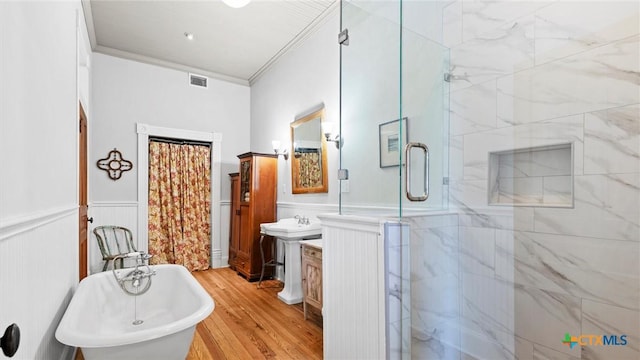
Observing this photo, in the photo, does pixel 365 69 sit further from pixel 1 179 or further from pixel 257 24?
pixel 257 24

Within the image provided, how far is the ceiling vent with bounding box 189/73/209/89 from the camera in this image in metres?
4.75

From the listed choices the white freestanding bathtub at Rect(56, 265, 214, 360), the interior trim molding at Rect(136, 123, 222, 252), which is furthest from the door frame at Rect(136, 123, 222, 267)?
the white freestanding bathtub at Rect(56, 265, 214, 360)

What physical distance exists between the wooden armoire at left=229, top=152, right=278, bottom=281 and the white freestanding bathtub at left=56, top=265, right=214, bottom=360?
1346 mm

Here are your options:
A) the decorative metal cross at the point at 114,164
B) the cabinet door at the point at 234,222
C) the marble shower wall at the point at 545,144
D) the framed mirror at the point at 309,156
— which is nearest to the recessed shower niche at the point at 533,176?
the marble shower wall at the point at 545,144

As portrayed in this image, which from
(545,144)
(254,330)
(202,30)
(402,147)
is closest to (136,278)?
(254,330)

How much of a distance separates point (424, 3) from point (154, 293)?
3.06 meters

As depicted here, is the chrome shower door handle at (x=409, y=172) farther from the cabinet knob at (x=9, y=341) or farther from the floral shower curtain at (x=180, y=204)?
the floral shower curtain at (x=180, y=204)

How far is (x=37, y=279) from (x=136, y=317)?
1530 millimetres

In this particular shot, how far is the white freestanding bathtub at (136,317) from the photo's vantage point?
150cm

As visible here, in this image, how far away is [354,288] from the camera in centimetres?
178

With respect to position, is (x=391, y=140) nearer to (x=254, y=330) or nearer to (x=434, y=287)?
(x=434, y=287)

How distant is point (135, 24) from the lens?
359 cm

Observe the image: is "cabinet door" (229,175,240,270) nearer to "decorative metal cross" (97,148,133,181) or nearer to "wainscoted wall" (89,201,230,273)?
"wainscoted wall" (89,201,230,273)

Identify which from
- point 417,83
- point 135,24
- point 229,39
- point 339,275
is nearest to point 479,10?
point 417,83
